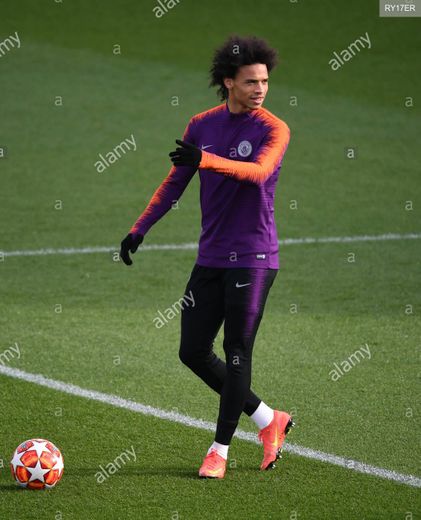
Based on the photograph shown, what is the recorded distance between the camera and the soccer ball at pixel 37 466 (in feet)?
20.5

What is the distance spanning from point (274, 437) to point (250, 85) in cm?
220

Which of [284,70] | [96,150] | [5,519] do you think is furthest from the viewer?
[284,70]

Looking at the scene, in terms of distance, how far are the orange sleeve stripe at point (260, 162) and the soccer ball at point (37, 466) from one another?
6.40ft

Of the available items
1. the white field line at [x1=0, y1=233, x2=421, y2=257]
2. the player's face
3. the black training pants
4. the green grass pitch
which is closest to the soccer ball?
the green grass pitch

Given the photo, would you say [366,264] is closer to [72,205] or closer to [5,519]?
[72,205]

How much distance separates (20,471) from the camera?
6.28 meters

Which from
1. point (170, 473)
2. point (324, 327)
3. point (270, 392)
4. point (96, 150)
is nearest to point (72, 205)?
point (96, 150)

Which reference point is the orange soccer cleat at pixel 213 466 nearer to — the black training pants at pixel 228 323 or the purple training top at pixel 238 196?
the black training pants at pixel 228 323

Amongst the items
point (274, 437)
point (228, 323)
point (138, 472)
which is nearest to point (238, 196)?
point (228, 323)

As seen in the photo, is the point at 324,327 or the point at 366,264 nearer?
the point at 324,327

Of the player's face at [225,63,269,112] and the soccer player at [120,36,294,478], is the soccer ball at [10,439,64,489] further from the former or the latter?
the player's face at [225,63,269,112]

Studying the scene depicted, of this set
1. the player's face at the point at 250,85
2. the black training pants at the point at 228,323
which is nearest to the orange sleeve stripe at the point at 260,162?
the player's face at the point at 250,85

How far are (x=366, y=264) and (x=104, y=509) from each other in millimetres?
6261

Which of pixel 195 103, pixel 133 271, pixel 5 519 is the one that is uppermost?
pixel 195 103
